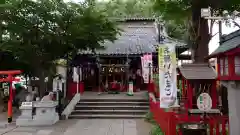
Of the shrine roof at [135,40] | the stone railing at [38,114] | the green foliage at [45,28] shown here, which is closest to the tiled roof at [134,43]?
the shrine roof at [135,40]

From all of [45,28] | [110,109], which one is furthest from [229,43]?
[110,109]

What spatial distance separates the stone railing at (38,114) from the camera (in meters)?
14.3

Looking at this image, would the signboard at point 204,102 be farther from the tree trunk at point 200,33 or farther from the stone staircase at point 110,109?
the stone staircase at point 110,109

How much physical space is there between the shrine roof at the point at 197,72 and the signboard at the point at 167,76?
4.23 feet

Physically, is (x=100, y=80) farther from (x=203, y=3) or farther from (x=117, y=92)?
(x=203, y=3)

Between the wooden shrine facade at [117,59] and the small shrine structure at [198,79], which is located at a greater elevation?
the wooden shrine facade at [117,59]

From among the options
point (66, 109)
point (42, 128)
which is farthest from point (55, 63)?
point (42, 128)

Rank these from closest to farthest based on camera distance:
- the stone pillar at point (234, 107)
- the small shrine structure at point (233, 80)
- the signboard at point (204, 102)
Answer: the small shrine structure at point (233, 80)
the stone pillar at point (234, 107)
the signboard at point (204, 102)

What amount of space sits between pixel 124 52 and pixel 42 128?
1111 centimetres

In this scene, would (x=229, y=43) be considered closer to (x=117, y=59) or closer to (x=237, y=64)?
(x=237, y=64)

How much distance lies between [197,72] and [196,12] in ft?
7.99

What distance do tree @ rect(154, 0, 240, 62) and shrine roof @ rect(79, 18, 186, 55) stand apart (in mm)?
8492

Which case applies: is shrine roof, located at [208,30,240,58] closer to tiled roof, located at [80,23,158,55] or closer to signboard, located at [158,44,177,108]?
signboard, located at [158,44,177,108]

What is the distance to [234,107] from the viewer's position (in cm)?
807
